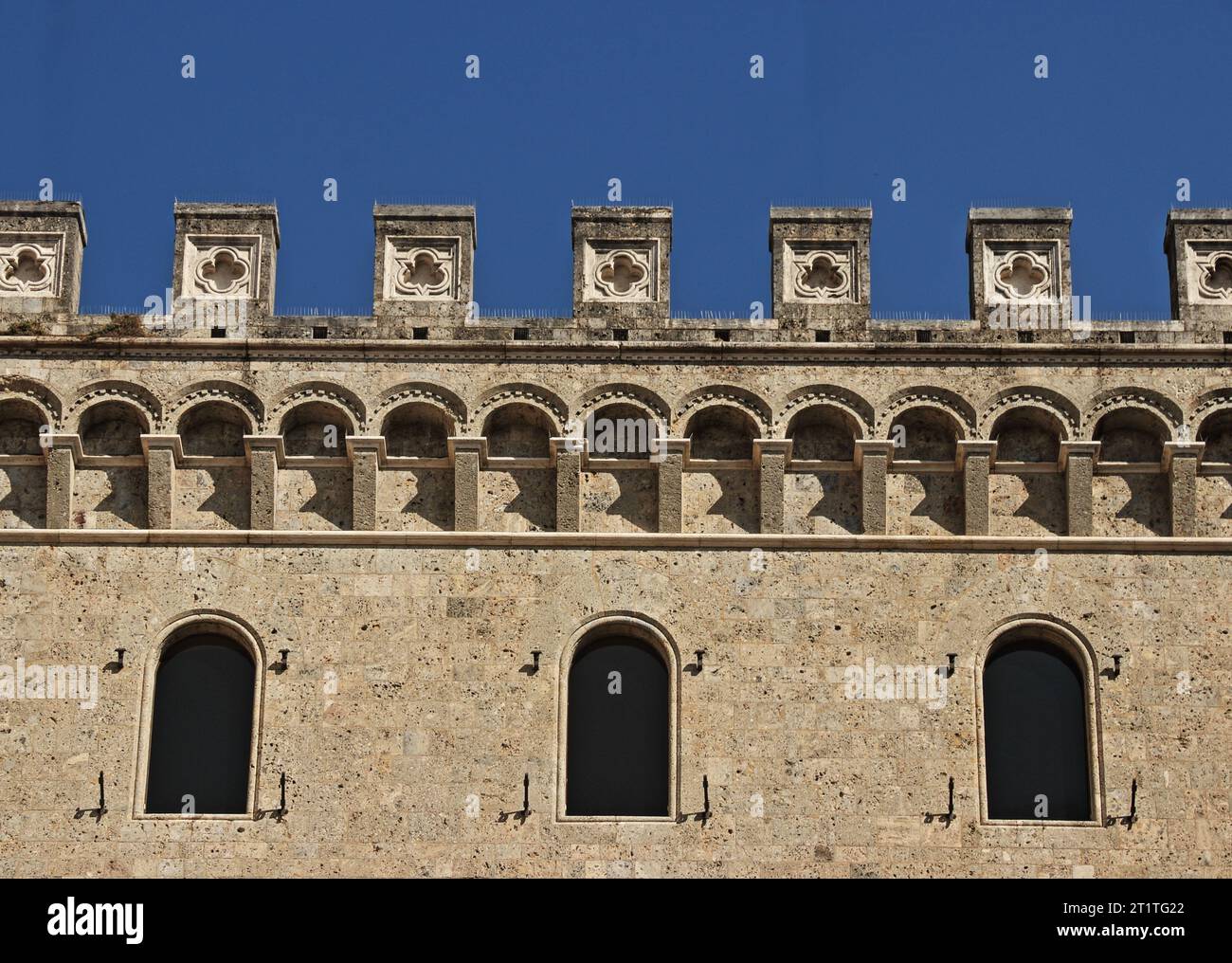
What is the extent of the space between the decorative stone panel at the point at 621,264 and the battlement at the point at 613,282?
1 cm

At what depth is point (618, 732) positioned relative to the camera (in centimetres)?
3156

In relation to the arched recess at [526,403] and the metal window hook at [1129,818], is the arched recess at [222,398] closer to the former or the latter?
the arched recess at [526,403]

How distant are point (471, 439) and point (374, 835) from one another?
13.9 ft

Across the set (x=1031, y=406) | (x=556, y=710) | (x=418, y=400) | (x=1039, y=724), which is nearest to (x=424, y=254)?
(x=418, y=400)

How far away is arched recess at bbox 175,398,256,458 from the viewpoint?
32.8 m

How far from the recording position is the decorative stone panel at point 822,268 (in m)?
33.3

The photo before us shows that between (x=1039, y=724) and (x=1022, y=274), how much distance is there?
490 centimetres

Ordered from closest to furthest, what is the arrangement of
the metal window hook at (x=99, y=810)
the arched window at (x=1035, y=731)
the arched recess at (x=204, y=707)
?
1. the metal window hook at (x=99, y=810)
2. the arched recess at (x=204, y=707)
3. the arched window at (x=1035, y=731)

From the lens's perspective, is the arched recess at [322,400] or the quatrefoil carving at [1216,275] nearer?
the arched recess at [322,400]

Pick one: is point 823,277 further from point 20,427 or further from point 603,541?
point 20,427

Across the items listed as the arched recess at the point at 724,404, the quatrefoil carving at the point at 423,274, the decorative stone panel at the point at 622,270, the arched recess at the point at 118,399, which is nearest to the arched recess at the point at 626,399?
the arched recess at the point at 724,404

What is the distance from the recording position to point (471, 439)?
32.6m
